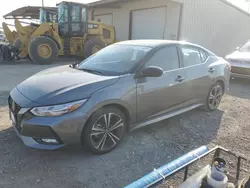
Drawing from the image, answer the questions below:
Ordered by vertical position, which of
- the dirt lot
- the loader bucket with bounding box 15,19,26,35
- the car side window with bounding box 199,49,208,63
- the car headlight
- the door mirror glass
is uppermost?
the loader bucket with bounding box 15,19,26,35

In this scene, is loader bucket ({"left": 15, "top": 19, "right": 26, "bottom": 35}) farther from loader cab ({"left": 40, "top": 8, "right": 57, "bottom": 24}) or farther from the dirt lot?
the dirt lot

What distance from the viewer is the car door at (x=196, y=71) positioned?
157 inches

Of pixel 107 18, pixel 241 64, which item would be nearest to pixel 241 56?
pixel 241 64

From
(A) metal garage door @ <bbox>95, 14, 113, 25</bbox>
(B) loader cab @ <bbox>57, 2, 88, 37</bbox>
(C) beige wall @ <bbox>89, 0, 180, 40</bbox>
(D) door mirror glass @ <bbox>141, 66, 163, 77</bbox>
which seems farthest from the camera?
(A) metal garage door @ <bbox>95, 14, 113, 25</bbox>

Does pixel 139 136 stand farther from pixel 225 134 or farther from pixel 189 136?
pixel 225 134

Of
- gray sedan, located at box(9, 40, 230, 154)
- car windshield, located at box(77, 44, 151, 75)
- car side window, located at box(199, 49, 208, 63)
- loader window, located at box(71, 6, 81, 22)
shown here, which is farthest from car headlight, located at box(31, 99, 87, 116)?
loader window, located at box(71, 6, 81, 22)

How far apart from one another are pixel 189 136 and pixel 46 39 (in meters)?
8.79

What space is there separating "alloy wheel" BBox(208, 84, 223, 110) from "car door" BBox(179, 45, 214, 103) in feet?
0.85

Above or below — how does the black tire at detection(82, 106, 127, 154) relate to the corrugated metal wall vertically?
below

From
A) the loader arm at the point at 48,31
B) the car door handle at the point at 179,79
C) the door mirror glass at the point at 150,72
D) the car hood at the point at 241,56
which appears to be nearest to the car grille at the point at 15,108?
the door mirror glass at the point at 150,72

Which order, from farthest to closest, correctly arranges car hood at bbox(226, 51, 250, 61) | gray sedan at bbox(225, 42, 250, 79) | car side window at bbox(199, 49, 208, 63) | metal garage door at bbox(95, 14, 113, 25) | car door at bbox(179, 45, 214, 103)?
1. metal garage door at bbox(95, 14, 113, 25)
2. car hood at bbox(226, 51, 250, 61)
3. gray sedan at bbox(225, 42, 250, 79)
4. car side window at bbox(199, 49, 208, 63)
5. car door at bbox(179, 45, 214, 103)

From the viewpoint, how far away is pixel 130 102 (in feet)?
10.2

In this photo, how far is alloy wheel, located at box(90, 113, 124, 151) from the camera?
9.46 feet

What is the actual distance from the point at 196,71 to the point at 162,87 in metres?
0.99
